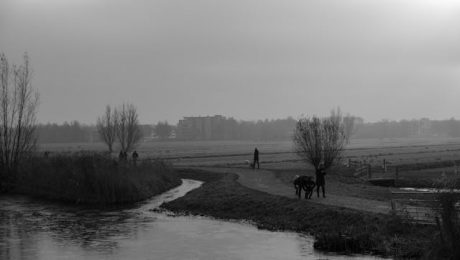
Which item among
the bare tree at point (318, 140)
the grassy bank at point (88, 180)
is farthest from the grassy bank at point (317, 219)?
the bare tree at point (318, 140)

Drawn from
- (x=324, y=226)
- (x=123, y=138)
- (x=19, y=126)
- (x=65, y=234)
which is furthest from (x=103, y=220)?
(x=123, y=138)

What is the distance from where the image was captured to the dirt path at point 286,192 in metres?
27.5

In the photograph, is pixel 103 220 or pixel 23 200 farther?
pixel 23 200

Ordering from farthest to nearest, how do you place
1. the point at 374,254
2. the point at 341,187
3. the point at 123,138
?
1. the point at 123,138
2. the point at 341,187
3. the point at 374,254

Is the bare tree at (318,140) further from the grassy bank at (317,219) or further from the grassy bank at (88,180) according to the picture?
the grassy bank at (88,180)

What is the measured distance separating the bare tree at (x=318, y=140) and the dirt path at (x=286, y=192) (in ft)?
12.1

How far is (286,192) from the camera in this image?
35.2 m

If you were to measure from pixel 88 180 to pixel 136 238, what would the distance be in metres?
18.4

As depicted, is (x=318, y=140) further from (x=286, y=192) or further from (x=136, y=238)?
(x=136, y=238)

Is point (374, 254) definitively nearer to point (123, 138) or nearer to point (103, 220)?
point (103, 220)

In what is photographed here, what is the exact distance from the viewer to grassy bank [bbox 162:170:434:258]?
2042 centimetres

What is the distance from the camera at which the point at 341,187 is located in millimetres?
39125

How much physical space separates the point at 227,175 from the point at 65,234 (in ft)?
83.1

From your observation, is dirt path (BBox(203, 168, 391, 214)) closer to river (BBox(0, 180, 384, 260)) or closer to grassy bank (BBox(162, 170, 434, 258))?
grassy bank (BBox(162, 170, 434, 258))
